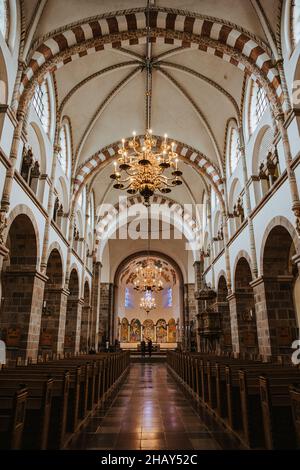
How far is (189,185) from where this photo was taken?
2212 centimetres

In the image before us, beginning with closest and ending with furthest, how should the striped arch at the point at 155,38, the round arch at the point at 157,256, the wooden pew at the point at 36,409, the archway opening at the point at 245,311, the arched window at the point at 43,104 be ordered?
the wooden pew at the point at 36,409
the striped arch at the point at 155,38
the arched window at the point at 43,104
the archway opening at the point at 245,311
the round arch at the point at 157,256

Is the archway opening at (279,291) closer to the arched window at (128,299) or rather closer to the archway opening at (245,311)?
the archway opening at (245,311)

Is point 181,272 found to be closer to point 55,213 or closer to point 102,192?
point 102,192

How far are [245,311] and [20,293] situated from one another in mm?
9055

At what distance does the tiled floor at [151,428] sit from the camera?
4613 mm

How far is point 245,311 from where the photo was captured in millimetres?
13812

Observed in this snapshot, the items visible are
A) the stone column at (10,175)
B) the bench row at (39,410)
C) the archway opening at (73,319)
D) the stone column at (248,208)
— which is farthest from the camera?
the archway opening at (73,319)

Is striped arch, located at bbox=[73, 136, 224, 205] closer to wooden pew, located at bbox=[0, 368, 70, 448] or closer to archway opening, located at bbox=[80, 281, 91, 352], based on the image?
archway opening, located at bbox=[80, 281, 91, 352]

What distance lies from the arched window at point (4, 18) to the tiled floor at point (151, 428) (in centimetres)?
1002

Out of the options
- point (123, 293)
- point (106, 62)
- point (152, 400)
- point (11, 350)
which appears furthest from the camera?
point (123, 293)

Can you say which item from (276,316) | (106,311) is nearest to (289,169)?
(276,316)

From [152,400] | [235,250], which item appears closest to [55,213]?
[235,250]

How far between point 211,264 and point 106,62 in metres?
12.4

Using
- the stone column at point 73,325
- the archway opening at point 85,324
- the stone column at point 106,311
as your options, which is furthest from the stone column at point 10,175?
the stone column at point 106,311
